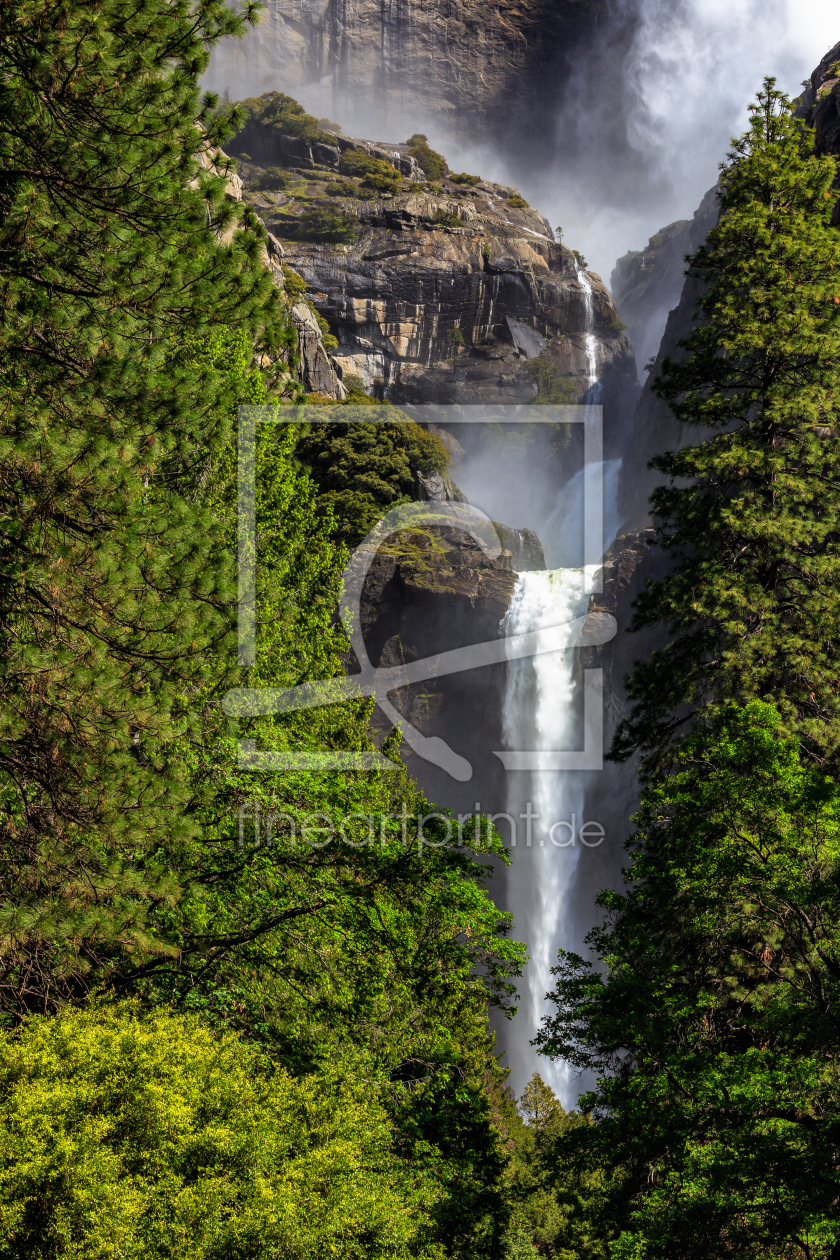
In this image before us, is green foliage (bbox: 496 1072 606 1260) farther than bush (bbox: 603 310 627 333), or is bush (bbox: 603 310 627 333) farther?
bush (bbox: 603 310 627 333)

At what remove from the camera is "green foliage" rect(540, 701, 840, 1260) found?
17.4ft

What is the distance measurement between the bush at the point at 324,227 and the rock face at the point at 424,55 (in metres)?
38.9

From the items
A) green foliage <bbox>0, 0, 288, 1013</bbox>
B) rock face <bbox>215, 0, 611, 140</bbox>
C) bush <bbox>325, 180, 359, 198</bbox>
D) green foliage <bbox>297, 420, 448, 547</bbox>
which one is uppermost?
rock face <bbox>215, 0, 611, 140</bbox>

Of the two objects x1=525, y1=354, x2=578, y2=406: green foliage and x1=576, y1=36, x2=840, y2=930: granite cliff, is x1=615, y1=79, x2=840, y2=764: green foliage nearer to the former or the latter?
x1=576, y1=36, x2=840, y2=930: granite cliff

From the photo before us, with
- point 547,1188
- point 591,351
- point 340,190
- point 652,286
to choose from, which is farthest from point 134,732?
point 652,286

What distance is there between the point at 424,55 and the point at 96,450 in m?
101

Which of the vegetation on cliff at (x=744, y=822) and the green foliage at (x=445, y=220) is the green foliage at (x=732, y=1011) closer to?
the vegetation on cliff at (x=744, y=822)

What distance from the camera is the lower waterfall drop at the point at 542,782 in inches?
1362

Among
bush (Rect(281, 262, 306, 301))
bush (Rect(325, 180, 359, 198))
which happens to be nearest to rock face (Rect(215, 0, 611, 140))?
bush (Rect(325, 180, 359, 198))

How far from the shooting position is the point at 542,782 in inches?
1398

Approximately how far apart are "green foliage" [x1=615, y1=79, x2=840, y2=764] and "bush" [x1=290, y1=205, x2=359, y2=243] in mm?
44784

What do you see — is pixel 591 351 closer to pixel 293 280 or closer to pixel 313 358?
pixel 293 280

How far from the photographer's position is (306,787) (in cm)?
814

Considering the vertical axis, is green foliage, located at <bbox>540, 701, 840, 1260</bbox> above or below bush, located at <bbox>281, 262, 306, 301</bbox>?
below
